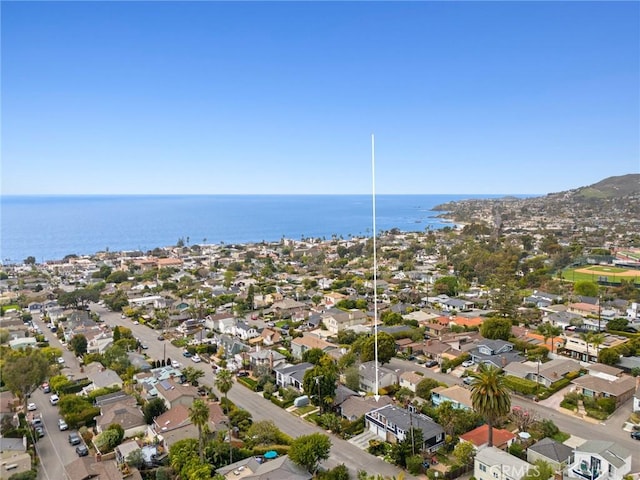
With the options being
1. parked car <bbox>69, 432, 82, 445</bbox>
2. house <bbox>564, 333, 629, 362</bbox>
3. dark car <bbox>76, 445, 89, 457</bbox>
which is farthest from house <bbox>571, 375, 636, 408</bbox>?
parked car <bbox>69, 432, 82, 445</bbox>

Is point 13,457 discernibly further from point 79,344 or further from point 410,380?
point 410,380

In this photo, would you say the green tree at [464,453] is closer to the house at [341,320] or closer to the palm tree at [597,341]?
the palm tree at [597,341]

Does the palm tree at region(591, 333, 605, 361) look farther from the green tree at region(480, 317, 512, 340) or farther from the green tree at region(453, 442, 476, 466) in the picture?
the green tree at region(453, 442, 476, 466)

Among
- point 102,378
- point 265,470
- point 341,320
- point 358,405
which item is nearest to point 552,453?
point 358,405

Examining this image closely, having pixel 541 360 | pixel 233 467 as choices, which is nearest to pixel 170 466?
pixel 233 467

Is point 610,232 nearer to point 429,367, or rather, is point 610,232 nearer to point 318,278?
point 318,278

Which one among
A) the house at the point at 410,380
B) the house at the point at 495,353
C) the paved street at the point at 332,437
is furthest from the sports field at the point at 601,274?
the house at the point at 410,380
